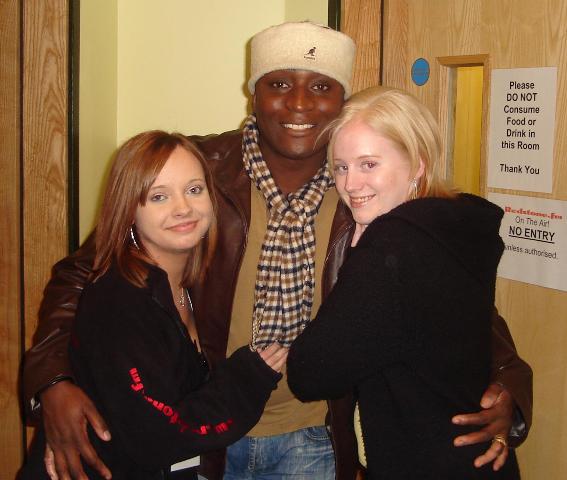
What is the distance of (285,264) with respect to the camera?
1.54 meters

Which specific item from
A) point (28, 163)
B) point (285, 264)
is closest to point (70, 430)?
point (285, 264)

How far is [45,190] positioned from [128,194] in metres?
0.92

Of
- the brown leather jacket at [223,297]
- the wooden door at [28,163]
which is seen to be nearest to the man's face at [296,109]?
the brown leather jacket at [223,297]

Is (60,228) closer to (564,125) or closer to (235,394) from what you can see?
(235,394)

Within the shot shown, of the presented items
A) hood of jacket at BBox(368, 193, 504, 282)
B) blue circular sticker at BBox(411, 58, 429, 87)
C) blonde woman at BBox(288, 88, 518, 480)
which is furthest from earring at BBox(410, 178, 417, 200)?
blue circular sticker at BBox(411, 58, 429, 87)

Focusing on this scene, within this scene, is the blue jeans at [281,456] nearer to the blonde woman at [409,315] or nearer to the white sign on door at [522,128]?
the blonde woman at [409,315]

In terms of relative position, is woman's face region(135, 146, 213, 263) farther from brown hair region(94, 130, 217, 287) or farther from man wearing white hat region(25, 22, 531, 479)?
man wearing white hat region(25, 22, 531, 479)

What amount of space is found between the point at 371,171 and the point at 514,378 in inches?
21.3

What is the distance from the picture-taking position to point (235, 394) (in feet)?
4.35

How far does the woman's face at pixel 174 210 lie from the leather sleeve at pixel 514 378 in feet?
2.34

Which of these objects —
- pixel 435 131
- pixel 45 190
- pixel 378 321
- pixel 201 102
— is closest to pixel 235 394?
pixel 378 321

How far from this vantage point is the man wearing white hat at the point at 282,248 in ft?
5.11

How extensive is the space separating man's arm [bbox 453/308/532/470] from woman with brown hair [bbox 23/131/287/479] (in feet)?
1.40

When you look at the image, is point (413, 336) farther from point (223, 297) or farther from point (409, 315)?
point (223, 297)
